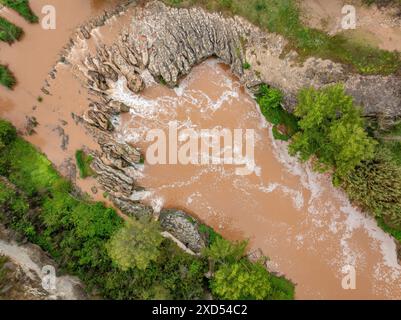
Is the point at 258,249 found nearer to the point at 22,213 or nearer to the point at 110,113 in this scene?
the point at 110,113

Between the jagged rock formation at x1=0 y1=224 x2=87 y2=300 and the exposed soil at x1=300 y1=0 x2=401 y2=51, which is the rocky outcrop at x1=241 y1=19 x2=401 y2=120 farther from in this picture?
the jagged rock formation at x1=0 y1=224 x2=87 y2=300

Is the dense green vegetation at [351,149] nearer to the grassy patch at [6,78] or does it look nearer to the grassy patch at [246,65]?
the grassy patch at [246,65]

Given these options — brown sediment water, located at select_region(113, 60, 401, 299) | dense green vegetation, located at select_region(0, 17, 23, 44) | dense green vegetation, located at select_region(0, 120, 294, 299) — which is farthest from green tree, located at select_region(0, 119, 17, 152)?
brown sediment water, located at select_region(113, 60, 401, 299)

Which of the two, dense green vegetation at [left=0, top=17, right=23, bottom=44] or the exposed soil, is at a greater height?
the exposed soil

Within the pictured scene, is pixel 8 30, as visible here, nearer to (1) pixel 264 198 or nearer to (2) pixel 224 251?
(2) pixel 224 251

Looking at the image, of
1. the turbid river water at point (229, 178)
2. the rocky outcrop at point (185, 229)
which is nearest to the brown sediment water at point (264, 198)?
the turbid river water at point (229, 178)
